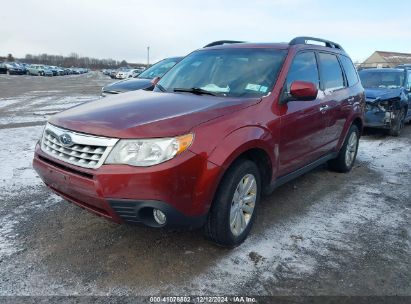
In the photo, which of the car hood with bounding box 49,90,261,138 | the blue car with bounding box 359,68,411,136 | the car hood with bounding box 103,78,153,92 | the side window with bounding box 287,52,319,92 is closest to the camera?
the car hood with bounding box 49,90,261,138

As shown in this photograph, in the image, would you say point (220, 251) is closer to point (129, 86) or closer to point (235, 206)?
point (235, 206)

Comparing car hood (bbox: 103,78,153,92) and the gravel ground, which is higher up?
car hood (bbox: 103,78,153,92)

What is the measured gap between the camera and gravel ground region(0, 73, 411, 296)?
2961 millimetres

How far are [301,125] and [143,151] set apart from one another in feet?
→ 6.69

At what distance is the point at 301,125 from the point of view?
13.7ft

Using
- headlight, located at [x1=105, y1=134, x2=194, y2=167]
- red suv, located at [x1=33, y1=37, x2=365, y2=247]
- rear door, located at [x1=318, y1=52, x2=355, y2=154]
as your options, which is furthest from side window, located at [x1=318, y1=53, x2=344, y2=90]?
headlight, located at [x1=105, y1=134, x2=194, y2=167]

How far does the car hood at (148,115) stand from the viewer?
2.87m

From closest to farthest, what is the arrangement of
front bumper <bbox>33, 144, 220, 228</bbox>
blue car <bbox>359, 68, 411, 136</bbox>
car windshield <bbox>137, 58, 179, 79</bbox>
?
front bumper <bbox>33, 144, 220, 228</bbox> → blue car <bbox>359, 68, 411, 136</bbox> → car windshield <bbox>137, 58, 179, 79</bbox>

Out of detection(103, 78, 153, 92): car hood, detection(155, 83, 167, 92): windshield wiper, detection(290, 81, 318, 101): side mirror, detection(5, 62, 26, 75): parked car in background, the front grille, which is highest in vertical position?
detection(290, 81, 318, 101): side mirror

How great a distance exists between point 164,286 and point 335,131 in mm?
3342

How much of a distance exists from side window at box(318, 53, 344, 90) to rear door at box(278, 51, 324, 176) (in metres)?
0.21

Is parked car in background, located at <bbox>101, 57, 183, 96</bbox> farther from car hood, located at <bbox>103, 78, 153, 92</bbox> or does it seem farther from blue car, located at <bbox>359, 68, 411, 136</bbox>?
blue car, located at <bbox>359, 68, 411, 136</bbox>

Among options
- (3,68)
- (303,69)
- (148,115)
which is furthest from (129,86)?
(3,68)

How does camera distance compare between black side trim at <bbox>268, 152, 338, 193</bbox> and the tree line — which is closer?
black side trim at <bbox>268, 152, 338, 193</bbox>
